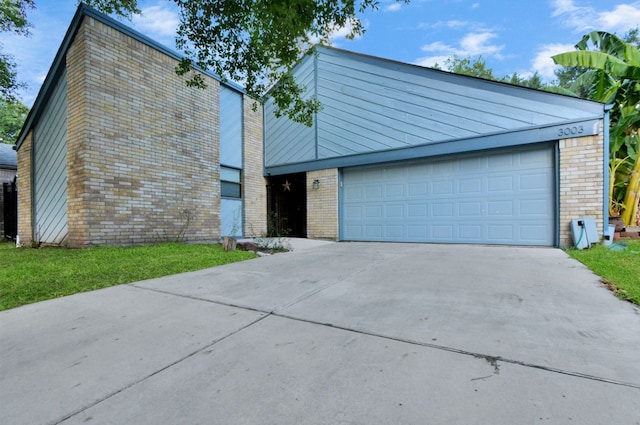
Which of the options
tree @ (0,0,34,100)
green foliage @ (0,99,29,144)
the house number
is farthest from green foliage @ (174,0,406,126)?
green foliage @ (0,99,29,144)

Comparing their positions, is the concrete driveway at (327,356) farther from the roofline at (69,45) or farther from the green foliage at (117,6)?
the green foliage at (117,6)

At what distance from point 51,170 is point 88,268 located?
15.4 ft

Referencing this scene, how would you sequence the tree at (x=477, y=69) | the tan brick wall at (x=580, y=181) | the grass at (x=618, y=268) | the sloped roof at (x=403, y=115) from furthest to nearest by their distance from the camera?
1. the tree at (x=477, y=69)
2. the sloped roof at (x=403, y=115)
3. the tan brick wall at (x=580, y=181)
4. the grass at (x=618, y=268)

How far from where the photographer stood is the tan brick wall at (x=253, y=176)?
9.81 meters

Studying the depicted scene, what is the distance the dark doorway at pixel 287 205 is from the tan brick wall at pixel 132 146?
9.27 feet

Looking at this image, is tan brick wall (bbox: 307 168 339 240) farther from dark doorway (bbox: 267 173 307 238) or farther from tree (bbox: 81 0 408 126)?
tree (bbox: 81 0 408 126)

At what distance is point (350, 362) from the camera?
1.65 m

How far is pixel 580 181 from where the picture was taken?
6.00m

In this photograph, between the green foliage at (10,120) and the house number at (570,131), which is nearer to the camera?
the house number at (570,131)

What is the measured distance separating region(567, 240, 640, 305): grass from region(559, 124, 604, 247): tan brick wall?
29.2 inches

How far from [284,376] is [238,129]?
933 centimetres

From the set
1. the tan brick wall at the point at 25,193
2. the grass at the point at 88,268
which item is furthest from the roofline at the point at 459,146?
the tan brick wall at the point at 25,193

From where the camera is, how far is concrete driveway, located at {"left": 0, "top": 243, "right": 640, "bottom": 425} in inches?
49.2

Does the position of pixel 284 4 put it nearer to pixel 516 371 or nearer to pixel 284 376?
pixel 284 376
